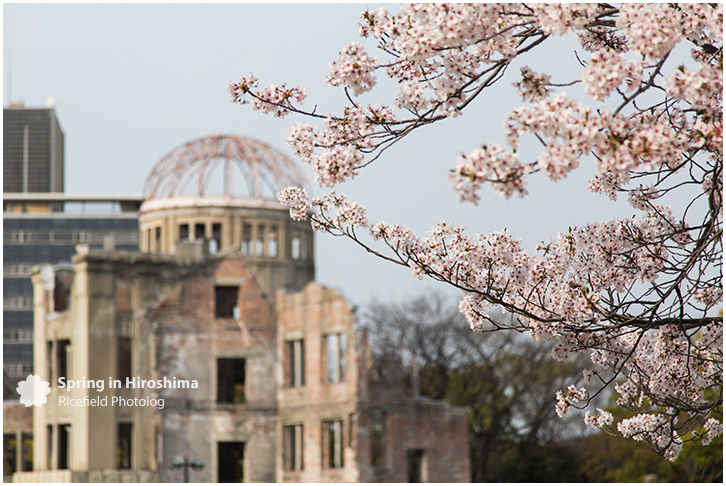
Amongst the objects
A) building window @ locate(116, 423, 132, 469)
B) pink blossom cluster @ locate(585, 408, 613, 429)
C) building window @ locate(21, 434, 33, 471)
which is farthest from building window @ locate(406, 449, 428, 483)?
Result: pink blossom cluster @ locate(585, 408, 613, 429)

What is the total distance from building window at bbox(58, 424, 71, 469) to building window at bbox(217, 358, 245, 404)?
5141 millimetres

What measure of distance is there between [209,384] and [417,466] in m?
8.51

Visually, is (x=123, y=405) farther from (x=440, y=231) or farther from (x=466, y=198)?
(x=466, y=198)

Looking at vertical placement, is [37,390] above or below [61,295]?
below

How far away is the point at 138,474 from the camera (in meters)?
33.7

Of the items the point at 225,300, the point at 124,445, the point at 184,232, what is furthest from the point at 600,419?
the point at 184,232

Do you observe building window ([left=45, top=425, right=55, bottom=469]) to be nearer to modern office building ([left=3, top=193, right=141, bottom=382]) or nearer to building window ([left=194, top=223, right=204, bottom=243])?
building window ([left=194, top=223, right=204, bottom=243])

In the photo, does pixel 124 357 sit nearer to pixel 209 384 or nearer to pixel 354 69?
pixel 209 384

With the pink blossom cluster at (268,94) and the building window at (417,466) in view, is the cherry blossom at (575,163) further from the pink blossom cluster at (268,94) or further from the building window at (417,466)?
the building window at (417,466)

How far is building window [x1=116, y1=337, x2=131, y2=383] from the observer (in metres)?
34.7

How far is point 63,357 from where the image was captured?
1388 inches

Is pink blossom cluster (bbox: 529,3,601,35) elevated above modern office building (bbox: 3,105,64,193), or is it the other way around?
modern office building (bbox: 3,105,64,193)

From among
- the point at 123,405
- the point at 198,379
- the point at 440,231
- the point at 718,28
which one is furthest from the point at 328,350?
the point at 718,28

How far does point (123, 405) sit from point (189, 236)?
23.4 feet
